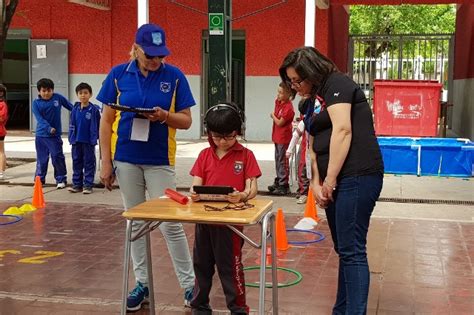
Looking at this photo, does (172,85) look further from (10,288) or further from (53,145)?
(53,145)

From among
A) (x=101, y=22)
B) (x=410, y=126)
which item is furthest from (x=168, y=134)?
(x=101, y=22)

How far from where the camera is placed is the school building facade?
56.0 ft

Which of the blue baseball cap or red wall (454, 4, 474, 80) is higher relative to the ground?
red wall (454, 4, 474, 80)

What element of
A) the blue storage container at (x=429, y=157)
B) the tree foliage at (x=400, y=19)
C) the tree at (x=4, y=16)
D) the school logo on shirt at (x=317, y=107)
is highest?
the tree foliage at (x=400, y=19)

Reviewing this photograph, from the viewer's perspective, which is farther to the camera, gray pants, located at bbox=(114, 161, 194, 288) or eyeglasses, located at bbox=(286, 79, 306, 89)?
gray pants, located at bbox=(114, 161, 194, 288)

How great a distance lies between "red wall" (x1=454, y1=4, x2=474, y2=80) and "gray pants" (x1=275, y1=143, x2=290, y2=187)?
398 inches

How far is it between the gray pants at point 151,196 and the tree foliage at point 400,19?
88.1ft

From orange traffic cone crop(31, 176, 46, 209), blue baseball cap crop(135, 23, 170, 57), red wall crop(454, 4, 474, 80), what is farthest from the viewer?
red wall crop(454, 4, 474, 80)

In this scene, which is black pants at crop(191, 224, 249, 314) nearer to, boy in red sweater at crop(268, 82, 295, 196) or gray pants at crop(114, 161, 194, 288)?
gray pants at crop(114, 161, 194, 288)

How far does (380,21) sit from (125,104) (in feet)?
93.5

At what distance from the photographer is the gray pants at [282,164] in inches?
384

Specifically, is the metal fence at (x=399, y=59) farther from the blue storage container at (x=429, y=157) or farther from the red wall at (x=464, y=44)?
the blue storage container at (x=429, y=157)

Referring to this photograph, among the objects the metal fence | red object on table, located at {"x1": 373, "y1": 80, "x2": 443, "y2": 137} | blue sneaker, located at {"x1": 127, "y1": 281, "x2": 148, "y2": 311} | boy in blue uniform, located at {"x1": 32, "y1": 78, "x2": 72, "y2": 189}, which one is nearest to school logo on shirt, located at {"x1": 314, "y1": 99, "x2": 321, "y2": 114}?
blue sneaker, located at {"x1": 127, "y1": 281, "x2": 148, "y2": 311}

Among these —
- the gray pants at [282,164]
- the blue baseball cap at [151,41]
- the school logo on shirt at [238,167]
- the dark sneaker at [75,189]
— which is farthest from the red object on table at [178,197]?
the dark sneaker at [75,189]
